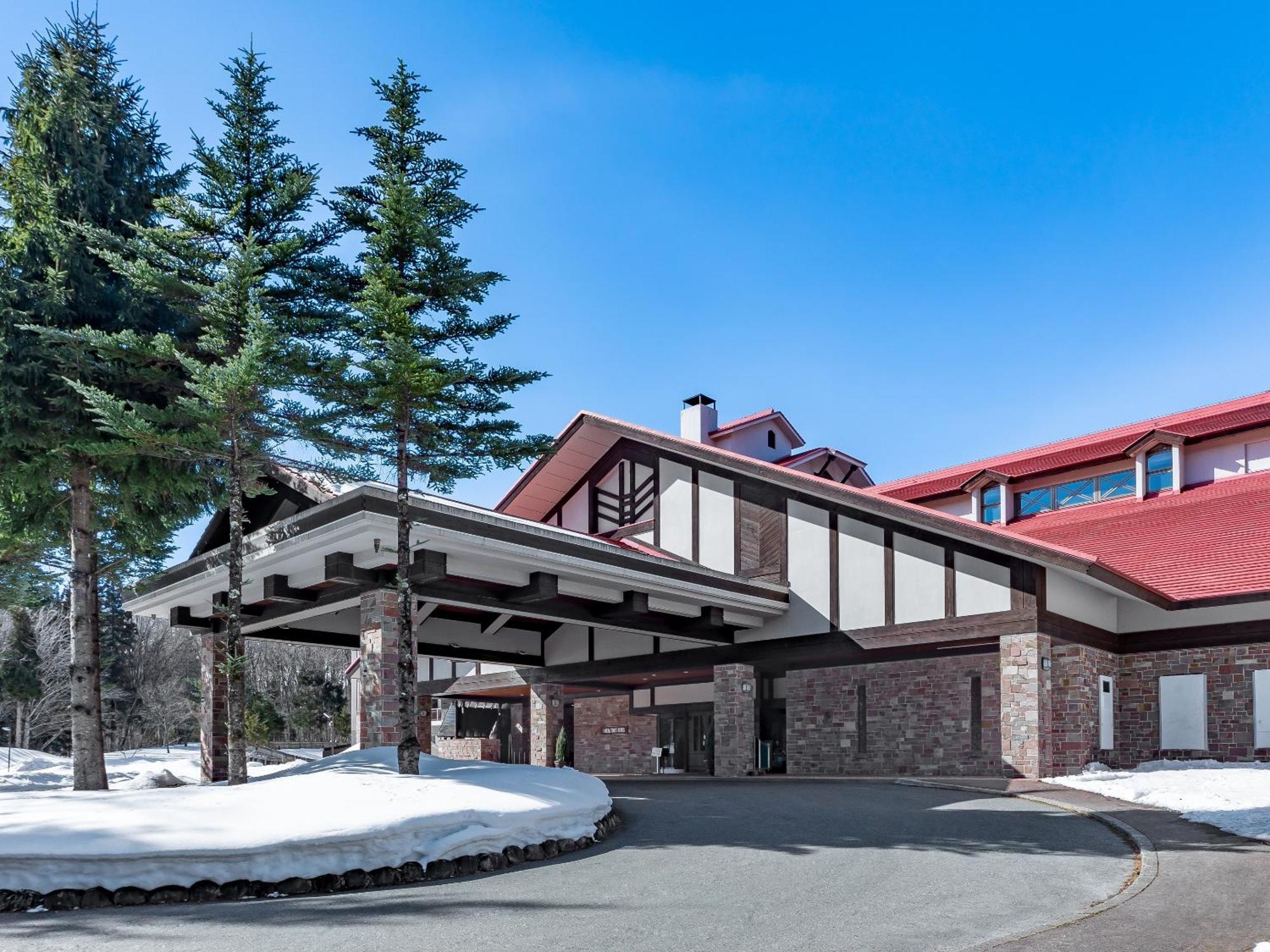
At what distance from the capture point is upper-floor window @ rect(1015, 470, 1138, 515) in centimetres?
2409

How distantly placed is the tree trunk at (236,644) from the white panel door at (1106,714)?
15031mm

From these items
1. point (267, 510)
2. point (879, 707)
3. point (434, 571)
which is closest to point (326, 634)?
point (267, 510)

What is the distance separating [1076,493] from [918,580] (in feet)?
26.0

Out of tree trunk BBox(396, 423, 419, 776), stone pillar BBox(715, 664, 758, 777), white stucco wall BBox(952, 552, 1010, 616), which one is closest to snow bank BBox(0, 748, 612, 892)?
tree trunk BBox(396, 423, 419, 776)

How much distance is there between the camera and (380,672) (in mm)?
14938

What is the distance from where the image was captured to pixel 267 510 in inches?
747

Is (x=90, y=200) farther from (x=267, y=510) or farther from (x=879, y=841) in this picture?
(x=879, y=841)

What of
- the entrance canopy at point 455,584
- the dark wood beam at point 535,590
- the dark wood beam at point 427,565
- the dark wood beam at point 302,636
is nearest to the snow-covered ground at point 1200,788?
the entrance canopy at point 455,584

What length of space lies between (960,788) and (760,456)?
1395 centimetres

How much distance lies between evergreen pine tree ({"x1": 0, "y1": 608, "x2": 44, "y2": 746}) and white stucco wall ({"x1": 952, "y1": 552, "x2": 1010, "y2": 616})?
3258cm

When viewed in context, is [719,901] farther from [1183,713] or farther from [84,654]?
[1183,713]

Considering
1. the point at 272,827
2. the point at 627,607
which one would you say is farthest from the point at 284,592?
the point at 272,827

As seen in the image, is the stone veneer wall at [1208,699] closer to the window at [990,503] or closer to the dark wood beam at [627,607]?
the window at [990,503]

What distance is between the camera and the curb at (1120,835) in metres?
7.31
